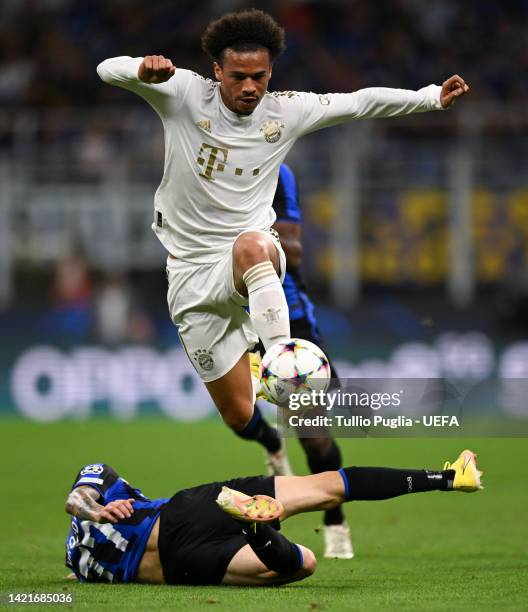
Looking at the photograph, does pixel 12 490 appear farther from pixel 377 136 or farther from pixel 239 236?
pixel 377 136

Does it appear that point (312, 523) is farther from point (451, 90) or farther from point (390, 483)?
point (451, 90)

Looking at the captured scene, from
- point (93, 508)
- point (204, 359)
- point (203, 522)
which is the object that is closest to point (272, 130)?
point (204, 359)

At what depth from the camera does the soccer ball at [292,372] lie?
5836 millimetres

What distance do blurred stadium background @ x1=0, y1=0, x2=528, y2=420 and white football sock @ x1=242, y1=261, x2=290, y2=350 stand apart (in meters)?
9.74

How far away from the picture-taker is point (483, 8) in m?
20.4

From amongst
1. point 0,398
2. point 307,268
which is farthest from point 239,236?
point 0,398

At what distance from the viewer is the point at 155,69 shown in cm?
621

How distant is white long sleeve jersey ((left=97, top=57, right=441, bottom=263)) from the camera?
672 centimetres

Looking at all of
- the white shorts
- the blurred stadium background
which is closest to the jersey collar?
the white shorts

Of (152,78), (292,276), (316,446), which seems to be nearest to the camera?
(152,78)

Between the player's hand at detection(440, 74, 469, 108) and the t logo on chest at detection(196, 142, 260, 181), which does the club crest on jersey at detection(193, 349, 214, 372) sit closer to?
the t logo on chest at detection(196, 142, 260, 181)

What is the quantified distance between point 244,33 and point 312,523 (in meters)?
4.02

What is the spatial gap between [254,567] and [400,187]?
11.0m

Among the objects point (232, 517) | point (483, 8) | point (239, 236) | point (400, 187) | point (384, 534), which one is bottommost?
point (384, 534)
